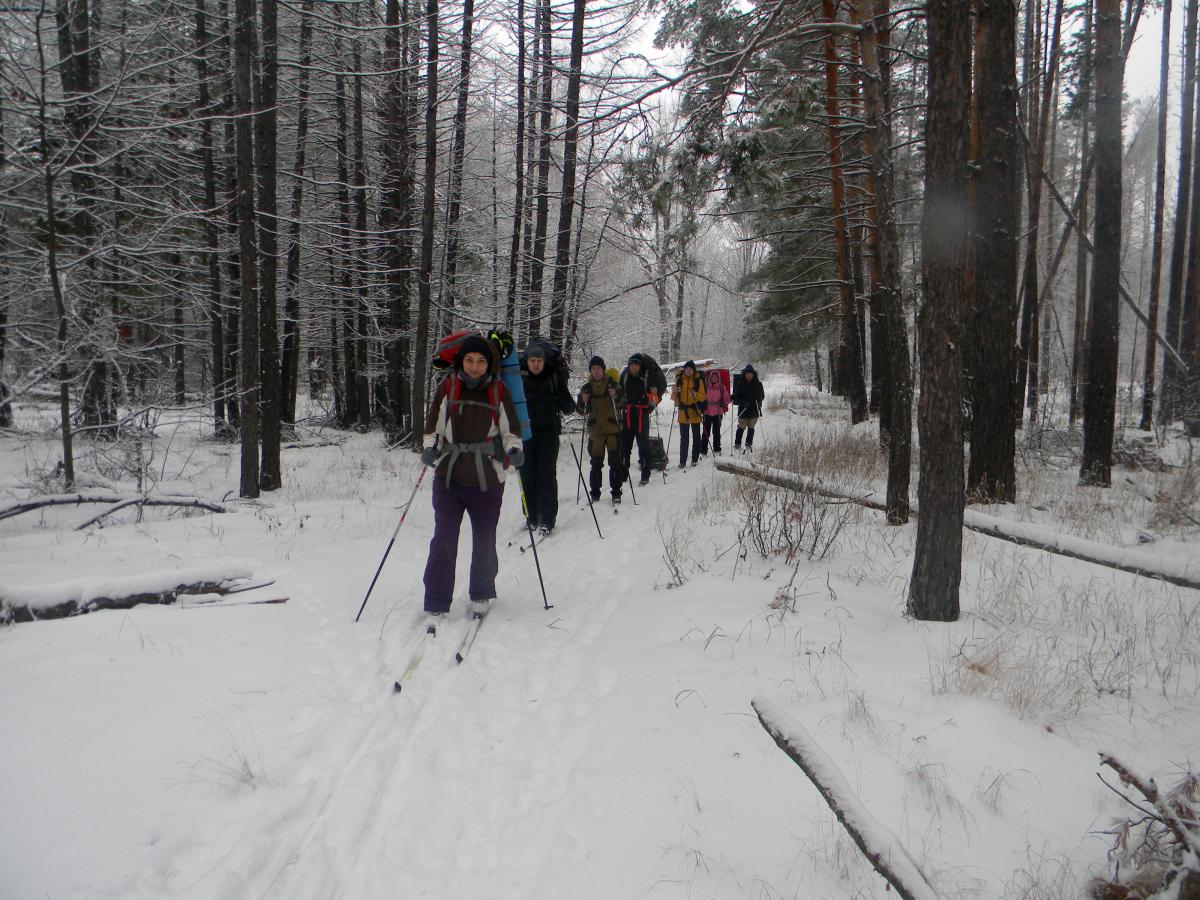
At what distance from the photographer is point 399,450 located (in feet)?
46.8

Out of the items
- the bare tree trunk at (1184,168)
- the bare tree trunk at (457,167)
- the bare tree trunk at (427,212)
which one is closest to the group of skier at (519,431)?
the bare tree trunk at (427,212)

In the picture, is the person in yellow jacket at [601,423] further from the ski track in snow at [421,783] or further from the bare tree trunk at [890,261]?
the ski track in snow at [421,783]

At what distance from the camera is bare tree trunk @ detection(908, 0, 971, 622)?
3695mm

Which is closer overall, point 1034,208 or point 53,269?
point 53,269

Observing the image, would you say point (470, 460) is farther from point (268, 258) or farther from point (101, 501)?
point (268, 258)

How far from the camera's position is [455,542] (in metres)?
4.96

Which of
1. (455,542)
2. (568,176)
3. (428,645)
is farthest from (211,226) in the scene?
(428,645)

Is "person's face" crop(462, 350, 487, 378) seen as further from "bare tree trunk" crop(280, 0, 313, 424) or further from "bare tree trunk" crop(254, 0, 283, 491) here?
"bare tree trunk" crop(280, 0, 313, 424)

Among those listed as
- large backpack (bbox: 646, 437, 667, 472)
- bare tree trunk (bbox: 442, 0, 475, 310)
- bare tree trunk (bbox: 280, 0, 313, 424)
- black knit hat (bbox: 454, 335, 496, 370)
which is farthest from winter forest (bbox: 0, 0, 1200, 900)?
bare tree trunk (bbox: 280, 0, 313, 424)

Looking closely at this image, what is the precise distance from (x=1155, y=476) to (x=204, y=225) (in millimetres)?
20061

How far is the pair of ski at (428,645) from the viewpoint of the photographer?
148 inches

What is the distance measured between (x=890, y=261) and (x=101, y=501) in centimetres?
898

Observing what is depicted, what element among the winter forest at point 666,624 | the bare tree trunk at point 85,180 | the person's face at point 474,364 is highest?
the bare tree trunk at point 85,180

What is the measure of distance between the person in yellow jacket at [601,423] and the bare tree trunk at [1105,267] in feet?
21.4
